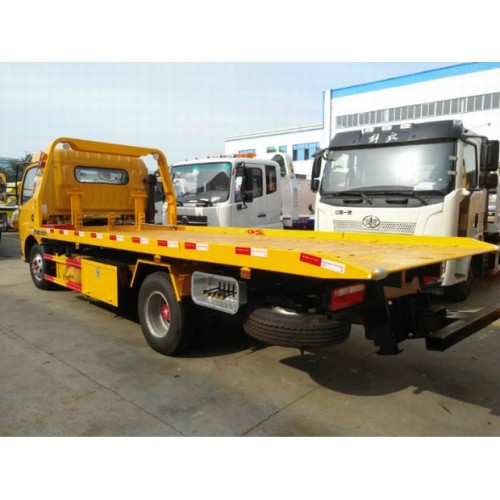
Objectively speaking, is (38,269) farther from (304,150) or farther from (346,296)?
(304,150)

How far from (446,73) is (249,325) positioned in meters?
32.6

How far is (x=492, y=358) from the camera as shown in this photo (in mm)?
4262

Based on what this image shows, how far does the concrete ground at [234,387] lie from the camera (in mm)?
2920

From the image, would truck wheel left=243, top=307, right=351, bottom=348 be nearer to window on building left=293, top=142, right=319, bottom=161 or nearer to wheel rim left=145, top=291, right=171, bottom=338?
wheel rim left=145, top=291, right=171, bottom=338

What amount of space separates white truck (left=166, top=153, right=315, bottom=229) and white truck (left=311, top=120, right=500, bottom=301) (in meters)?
1.85

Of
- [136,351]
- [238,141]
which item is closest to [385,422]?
[136,351]

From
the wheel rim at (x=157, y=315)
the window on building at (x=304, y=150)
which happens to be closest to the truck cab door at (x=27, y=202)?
the wheel rim at (x=157, y=315)

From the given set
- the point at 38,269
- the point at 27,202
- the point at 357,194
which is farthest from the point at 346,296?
the point at 27,202

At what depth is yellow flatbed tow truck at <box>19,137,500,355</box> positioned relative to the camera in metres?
2.95

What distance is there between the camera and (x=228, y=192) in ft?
25.3

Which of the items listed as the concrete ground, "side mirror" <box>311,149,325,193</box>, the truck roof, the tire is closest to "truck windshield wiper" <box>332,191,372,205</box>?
"side mirror" <box>311,149,325,193</box>

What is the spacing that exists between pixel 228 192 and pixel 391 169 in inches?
120

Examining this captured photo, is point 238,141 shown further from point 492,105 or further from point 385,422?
point 385,422

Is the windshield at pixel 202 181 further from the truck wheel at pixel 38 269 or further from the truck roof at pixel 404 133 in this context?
the truck wheel at pixel 38 269
